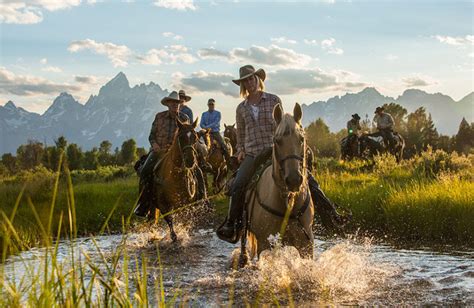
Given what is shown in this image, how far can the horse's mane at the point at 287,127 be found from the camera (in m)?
5.79

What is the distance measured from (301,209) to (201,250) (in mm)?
5099

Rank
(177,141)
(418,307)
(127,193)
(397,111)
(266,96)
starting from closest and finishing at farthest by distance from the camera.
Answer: (418,307) → (266,96) → (177,141) → (127,193) → (397,111)

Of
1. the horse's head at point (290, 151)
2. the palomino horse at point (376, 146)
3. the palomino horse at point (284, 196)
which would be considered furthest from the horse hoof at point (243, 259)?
the palomino horse at point (376, 146)

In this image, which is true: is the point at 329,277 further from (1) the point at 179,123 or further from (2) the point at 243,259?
(1) the point at 179,123

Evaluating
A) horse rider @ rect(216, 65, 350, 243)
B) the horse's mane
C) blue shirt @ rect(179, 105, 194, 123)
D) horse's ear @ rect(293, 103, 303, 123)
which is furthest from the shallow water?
blue shirt @ rect(179, 105, 194, 123)

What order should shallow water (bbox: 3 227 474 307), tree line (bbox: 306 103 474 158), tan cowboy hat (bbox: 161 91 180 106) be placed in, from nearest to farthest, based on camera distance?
1. shallow water (bbox: 3 227 474 307)
2. tan cowboy hat (bbox: 161 91 180 106)
3. tree line (bbox: 306 103 474 158)

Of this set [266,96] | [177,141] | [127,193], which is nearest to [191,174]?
[177,141]

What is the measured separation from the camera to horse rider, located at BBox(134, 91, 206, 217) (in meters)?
11.7

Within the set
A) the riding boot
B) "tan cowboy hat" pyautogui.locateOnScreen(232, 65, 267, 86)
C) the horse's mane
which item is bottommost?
the riding boot

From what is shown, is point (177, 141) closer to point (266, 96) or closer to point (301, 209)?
point (266, 96)

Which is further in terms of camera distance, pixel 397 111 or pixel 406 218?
pixel 397 111

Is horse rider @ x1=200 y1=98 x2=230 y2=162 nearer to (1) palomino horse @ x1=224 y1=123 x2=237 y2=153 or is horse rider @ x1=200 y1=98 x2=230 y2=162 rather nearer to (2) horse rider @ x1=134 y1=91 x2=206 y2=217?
(1) palomino horse @ x1=224 y1=123 x2=237 y2=153

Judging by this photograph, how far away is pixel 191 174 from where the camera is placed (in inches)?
460

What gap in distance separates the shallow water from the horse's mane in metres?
1.54
